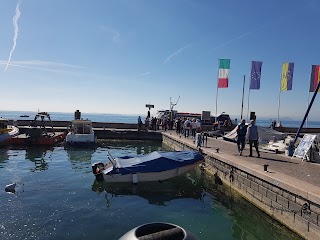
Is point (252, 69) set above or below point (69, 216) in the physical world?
above

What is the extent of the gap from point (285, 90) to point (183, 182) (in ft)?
83.6

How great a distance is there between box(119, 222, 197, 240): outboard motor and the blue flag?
34.9m

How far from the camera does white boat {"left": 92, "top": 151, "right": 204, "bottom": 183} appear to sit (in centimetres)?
1465

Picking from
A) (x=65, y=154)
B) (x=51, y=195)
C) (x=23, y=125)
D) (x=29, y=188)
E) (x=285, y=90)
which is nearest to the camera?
(x=51, y=195)

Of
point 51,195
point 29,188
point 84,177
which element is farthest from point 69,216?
point 84,177

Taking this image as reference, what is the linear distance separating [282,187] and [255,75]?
94.4 feet

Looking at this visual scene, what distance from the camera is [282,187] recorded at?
10.1m

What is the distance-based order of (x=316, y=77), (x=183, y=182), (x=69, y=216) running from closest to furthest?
(x=69, y=216), (x=183, y=182), (x=316, y=77)

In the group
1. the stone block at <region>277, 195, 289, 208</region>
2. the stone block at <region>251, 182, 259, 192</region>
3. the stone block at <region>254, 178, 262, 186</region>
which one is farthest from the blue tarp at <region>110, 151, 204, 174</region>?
the stone block at <region>277, 195, 289, 208</region>

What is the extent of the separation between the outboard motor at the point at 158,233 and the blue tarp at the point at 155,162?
34.5 feet

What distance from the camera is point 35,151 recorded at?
26.2m

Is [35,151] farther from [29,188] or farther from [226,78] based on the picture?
[226,78]

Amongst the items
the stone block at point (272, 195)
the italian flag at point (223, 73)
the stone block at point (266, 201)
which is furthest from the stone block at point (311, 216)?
the italian flag at point (223, 73)

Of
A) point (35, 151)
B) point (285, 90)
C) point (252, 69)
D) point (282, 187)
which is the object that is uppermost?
point (252, 69)
